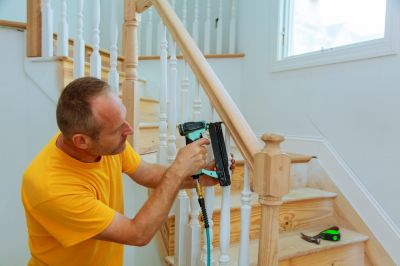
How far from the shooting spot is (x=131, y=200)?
1.54 metres

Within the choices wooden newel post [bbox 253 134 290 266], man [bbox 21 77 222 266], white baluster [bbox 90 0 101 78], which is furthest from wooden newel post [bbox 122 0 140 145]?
wooden newel post [bbox 253 134 290 266]

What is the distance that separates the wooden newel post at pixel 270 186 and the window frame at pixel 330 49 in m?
1.17

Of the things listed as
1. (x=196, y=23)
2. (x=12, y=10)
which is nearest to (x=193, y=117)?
(x=196, y=23)

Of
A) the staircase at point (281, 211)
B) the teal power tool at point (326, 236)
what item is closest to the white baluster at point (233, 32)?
the staircase at point (281, 211)

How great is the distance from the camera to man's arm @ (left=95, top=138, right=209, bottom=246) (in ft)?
2.90

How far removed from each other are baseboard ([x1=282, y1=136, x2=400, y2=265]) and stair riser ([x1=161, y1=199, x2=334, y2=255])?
137 millimetres

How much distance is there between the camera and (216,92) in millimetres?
1083

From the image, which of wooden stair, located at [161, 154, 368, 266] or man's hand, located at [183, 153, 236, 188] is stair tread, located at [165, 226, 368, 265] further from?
man's hand, located at [183, 153, 236, 188]

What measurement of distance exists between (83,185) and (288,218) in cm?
111

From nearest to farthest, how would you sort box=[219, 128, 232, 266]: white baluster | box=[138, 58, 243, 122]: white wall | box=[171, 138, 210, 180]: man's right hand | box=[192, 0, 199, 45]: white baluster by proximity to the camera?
1. box=[171, 138, 210, 180]: man's right hand
2. box=[219, 128, 232, 266]: white baluster
3. box=[138, 58, 243, 122]: white wall
4. box=[192, 0, 199, 45]: white baluster

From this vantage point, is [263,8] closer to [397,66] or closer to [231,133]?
[397,66]

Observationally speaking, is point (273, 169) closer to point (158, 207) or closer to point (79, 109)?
point (158, 207)

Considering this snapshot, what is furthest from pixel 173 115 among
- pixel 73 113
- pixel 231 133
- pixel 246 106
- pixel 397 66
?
pixel 246 106

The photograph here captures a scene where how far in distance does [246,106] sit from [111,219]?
1.94m
